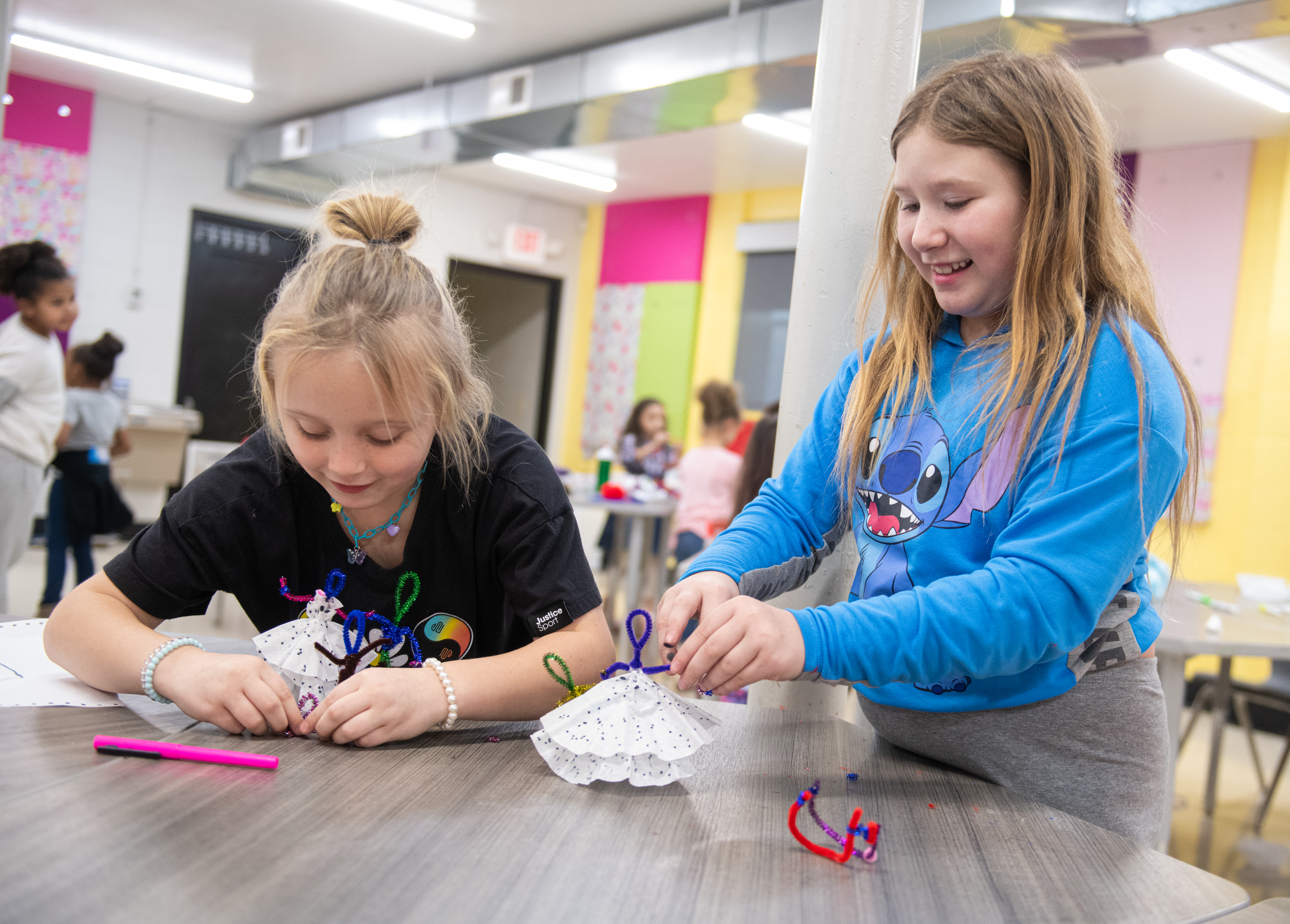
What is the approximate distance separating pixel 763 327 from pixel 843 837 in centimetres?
674

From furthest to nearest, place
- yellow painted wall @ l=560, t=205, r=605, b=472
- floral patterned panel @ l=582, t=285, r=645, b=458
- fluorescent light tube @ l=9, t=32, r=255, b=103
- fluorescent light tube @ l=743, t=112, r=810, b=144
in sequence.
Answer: yellow painted wall @ l=560, t=205, r=605, b=472
floral patterned panel @ l=582, t=285, r=645, b=458
fluorescent light tube @ l=9, t=32, r=255, b=103
fluorescent light tube @ l=743, t=112, r=810, b=144

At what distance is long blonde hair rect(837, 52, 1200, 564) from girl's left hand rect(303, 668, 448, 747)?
22.4 inches

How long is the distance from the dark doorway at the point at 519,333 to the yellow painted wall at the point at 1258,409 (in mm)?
5516

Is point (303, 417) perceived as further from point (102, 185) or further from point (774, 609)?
point (102, 185)

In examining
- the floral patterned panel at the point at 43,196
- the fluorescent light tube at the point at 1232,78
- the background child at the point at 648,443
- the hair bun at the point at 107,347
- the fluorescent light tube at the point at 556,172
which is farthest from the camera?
the fluorescent light tube at the point at 556,172

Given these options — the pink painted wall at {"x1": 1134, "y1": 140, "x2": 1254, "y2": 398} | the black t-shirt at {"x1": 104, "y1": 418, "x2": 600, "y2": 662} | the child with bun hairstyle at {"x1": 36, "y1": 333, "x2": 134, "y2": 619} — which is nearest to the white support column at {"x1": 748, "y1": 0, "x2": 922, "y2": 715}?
the black t-shirt at {"x1": 104, "y1": 418, "x2": 600, "y2": 662}

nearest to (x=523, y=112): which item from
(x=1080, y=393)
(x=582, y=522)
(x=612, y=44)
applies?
(x=612, y=44)

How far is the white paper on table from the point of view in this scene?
3.21 feet

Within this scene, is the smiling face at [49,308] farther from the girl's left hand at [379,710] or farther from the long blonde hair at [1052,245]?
the long blonde hair at [1052,245]

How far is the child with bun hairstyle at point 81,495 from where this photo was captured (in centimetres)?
419

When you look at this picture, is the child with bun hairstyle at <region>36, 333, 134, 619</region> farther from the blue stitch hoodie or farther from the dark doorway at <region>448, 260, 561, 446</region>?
the dark doorway at <region>448, 260, 561, 446</region>

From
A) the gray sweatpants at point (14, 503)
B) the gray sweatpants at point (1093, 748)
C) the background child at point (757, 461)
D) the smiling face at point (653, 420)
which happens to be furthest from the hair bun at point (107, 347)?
the gray sweatpants at point (1093, 748)

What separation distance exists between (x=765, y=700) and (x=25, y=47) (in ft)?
21.0

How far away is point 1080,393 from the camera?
868 mm
